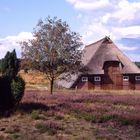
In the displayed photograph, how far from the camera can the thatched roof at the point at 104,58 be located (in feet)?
233

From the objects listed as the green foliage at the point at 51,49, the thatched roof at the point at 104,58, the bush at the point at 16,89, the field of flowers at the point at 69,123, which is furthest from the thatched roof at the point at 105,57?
the bush at the point at 16,89

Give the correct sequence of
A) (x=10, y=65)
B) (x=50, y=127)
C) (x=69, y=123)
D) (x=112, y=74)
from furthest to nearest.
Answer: (x=112, y=74) → (x=10, y=65) → (x=69, y=123) → (x=50, y=127)

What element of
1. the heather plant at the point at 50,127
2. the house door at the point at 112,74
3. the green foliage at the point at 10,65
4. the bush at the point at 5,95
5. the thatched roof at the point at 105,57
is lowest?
the heather plant at the point at 50,127

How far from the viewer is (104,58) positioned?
237ft

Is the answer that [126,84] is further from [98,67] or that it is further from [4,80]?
[4,80]

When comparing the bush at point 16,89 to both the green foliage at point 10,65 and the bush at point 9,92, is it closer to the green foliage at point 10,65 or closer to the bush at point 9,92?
the bush at point 9,92

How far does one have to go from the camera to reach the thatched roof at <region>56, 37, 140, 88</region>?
71.0 meters

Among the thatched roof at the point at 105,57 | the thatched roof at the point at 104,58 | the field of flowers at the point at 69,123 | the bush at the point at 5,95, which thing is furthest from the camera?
the thatched roof at the point at 105,57

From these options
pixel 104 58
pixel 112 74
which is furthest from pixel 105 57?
pixel 112 74

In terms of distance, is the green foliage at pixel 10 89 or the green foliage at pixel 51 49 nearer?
the green foliage at pixel 10 89

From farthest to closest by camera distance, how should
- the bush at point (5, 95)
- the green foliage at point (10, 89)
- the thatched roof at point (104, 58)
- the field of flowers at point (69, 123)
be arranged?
the thatched roof at point (104, 58) → the green foliage at point (10, 89) → the bush at point (5, 95) → the field of flowers at point (69, 123)

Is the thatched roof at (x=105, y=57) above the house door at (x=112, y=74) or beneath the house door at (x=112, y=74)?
above

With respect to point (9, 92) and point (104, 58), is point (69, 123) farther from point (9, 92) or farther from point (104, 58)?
point (104, 58)

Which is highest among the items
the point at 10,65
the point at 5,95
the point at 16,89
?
the point at 10,65
